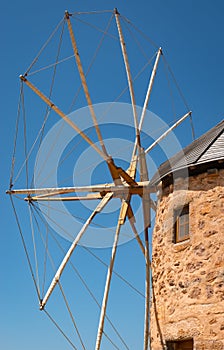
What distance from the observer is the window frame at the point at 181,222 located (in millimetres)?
10391

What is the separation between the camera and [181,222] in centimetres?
1057

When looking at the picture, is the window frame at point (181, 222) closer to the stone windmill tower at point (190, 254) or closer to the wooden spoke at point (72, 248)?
the stone windmill tower at point (190, 254)

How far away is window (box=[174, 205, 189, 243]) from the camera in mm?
10406

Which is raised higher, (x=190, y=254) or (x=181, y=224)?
(x=181, y=224)

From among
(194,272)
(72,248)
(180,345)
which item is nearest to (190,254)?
(194,272)

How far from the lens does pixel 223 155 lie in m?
10.2

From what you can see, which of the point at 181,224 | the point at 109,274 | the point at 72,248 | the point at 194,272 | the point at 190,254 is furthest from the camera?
the point at 72,248

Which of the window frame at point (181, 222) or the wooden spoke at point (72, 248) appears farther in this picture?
the wooden spoke at point (72, 248)

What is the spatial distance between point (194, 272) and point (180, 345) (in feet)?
4.23

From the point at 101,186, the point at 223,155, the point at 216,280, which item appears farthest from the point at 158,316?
the point at 101,186

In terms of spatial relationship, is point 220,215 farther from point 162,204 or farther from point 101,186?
point 101,186

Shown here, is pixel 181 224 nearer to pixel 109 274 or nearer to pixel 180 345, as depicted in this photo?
pixel 180 345

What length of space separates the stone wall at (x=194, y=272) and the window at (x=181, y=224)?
0.34 ft

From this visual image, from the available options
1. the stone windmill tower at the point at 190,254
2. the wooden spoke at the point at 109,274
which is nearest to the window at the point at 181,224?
the stone windmill tower at the point at 190,254
